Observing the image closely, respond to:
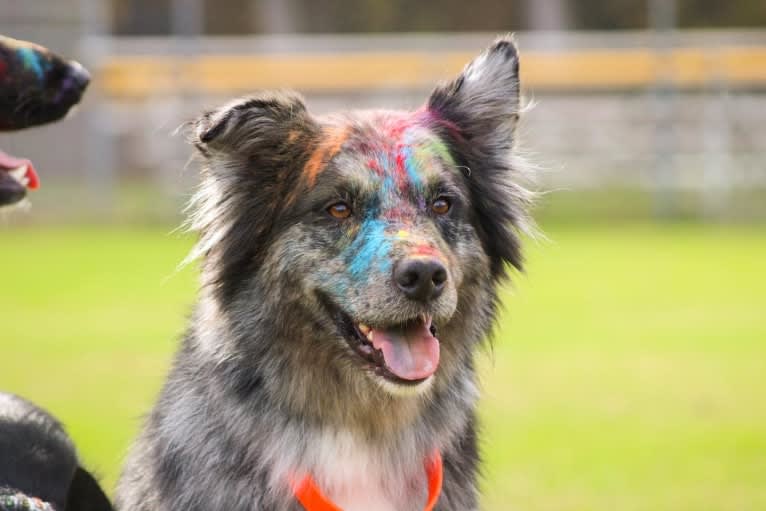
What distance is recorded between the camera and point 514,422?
8.85m

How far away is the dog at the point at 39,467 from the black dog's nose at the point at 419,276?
1365mm

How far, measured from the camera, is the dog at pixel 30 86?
16.2 feet

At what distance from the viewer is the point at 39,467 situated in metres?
4.59

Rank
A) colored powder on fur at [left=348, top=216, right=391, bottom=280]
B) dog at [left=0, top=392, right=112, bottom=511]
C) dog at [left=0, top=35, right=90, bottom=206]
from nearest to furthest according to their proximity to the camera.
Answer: dog at [left=0, top=392, right=112, bottom=511]
colored powder on fur at [left=348, top=216, right=391, bottom=280]
dog at [left=0, top=35, right=90, bottom=206]

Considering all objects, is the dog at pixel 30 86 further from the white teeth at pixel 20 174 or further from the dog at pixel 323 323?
the dog at pixel 323 323

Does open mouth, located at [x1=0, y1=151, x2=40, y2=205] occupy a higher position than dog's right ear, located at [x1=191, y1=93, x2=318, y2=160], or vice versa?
dog's right ear, located at [x1=191, y1=93, x2=318, y2=160]

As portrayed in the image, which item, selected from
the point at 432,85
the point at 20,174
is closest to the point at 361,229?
the point at 20,174

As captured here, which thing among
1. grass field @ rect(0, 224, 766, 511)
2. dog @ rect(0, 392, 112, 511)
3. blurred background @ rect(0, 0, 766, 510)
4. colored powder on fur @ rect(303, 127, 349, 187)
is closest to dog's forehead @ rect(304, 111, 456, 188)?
colored powder on fur @ rect(303, 127, 349, 187)

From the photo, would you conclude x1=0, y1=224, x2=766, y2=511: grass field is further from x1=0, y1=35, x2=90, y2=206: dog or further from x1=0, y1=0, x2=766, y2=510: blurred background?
x1=0, y1=35, x2=90, y2=206: dog

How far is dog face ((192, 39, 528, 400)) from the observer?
462cm

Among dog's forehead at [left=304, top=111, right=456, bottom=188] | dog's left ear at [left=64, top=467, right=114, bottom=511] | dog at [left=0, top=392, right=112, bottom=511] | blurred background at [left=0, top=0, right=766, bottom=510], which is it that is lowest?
blurred background at [left=0, top=0, right=766, bottom=510]

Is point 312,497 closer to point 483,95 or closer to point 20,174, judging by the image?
point 20,174

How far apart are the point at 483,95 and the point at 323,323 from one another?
1.16 metres

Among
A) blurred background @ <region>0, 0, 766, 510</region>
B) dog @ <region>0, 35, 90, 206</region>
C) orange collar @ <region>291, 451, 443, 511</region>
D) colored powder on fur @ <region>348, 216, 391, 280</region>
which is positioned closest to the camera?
colored powder on fur @ <region>348, 216, 391, 280</region>
